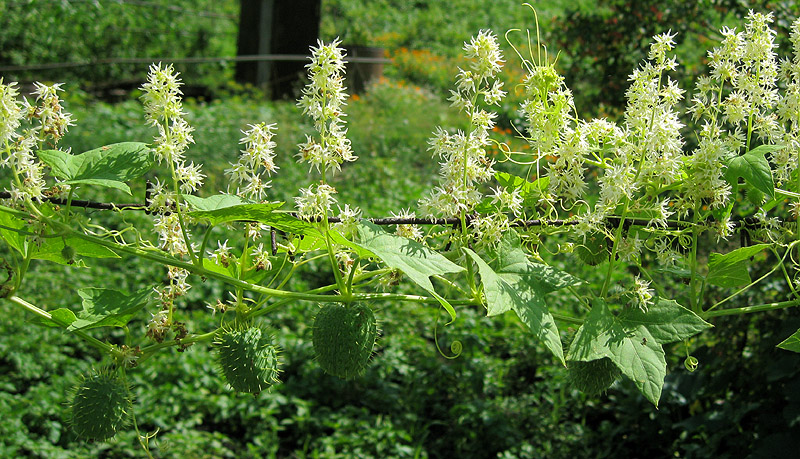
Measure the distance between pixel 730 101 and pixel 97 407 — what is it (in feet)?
3.82

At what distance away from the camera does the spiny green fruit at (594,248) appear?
132cm

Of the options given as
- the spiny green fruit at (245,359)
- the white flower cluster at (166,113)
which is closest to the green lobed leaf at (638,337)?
the spiny green fruit at (245,359)

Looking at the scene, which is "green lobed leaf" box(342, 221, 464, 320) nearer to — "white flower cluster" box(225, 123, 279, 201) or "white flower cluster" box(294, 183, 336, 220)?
"white flower cluster" box(294, 183, 336, 220)

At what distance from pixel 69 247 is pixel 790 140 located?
119 centimetres

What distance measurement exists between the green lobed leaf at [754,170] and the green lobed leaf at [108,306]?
36.3 inches

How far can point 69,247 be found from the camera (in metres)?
1.25

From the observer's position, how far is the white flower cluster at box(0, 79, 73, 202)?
106cm

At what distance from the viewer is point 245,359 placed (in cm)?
121

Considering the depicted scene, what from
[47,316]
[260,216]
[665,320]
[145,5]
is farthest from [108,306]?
[145,5]

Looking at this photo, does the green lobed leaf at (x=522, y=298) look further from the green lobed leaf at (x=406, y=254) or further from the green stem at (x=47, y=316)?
the green stem at (x=47, y=316)

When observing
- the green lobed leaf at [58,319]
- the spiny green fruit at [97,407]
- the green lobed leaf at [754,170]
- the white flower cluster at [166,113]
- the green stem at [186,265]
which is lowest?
the spiny green fruit at [97,407]

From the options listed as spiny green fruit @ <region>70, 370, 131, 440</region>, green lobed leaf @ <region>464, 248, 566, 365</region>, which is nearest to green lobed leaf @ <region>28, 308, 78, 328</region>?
spiny green fruit @ <region>70, 370, 131, 440</region>

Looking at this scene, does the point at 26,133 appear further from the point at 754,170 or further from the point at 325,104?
the point at 754,170

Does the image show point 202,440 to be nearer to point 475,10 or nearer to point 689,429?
point 689,429
